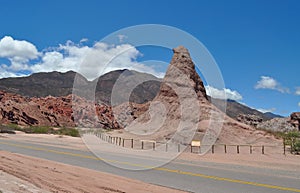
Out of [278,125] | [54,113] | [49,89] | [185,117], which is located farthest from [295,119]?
[49,89]

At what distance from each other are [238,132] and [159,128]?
908 centimetres

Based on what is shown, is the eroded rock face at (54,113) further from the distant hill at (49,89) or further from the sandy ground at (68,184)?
the sandy ground at (68,184)

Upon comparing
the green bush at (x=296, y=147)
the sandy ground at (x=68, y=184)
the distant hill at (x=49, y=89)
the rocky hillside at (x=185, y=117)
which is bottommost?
the sandy ground at (x=68, y=184)

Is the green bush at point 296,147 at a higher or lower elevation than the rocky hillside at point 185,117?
lower

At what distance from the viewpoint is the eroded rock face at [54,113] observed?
7131 centimetres

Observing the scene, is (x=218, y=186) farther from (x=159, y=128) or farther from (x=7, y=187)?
(x=159, y=128)

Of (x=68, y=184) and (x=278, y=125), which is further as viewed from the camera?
(x=278, y=125)

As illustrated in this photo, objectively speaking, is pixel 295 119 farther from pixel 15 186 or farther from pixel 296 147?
pixel 15 186

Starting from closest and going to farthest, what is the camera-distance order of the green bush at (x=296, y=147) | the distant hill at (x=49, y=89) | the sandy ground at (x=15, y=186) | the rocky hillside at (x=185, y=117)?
the sandy ground at (x=15, y=186) → the green bush at (x=296, y=147) → the rocky hillside at (x=185, y=117) → the distant hill at (x=49, y=89)

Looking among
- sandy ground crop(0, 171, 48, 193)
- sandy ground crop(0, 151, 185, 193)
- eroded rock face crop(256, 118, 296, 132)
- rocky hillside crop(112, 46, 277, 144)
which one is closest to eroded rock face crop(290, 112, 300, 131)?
eroded rock face crop(256, 118, 296, 132)

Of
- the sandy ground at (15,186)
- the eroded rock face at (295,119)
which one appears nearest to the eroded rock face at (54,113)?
the eroded rock face at (295,119)

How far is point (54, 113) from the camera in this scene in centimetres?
8194

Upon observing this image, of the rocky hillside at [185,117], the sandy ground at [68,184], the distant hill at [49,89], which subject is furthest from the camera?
the distant hill at [49,89]

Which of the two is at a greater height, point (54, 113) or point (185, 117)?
point (54, 113)
